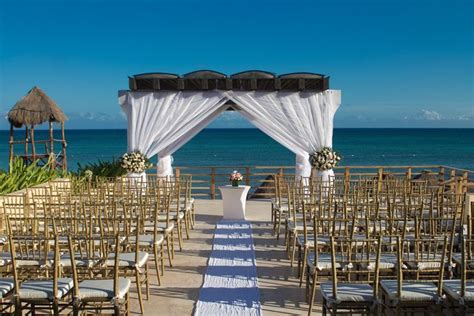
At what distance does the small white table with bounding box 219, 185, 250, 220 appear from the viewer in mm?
9862

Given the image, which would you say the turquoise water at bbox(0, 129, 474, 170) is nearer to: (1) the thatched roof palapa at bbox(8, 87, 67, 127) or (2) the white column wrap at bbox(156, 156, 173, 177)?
(1) the thatched roof palapa at bbox(8, 87, 67, 127)

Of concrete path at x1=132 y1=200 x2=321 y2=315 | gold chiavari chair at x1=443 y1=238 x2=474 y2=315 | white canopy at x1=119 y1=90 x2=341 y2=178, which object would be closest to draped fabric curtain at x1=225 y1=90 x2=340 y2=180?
white canopy at x1=119 y1=90 x2=341 y2=178

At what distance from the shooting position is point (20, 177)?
9.45m

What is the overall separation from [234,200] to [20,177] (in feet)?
11.9

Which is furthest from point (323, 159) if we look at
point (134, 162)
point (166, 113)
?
point (134, 162)

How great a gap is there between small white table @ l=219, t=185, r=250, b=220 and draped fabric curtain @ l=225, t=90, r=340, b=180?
4.42 feet

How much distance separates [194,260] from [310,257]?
2.21 metres

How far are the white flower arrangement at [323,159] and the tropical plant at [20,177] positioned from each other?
4821mm

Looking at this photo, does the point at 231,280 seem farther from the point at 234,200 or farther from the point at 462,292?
the point at 234,200

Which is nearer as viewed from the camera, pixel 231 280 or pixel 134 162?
pixel 231 280

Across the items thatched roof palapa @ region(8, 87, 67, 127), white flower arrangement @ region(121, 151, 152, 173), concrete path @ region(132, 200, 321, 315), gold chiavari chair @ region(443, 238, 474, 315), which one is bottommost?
concrete path @ region(132, 200, 321, 315)

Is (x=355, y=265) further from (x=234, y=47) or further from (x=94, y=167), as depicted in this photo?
(x=234, y=47)

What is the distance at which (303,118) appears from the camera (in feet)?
34.7

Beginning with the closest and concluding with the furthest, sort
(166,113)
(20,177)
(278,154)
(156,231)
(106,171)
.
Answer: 1. (156,231)
2. (20,177)
3. (166,113)
4. (106,171)
5. (278,154)
